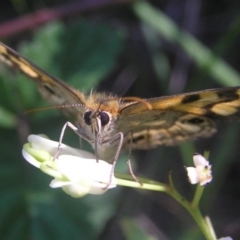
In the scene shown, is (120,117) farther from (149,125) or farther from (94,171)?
(94,171)

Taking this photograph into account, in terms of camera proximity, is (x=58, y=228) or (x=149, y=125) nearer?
(x=149, y=125)

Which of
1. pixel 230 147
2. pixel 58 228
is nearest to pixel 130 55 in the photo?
pixel 230 147

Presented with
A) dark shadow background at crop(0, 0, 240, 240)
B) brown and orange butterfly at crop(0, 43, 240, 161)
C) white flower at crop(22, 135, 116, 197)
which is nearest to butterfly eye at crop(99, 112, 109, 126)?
brown and orange butterfly at crop(0, 43, 240, 161)

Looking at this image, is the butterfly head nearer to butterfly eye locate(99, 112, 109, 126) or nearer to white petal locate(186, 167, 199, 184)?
butterfly eye locate(99, 112, 109, 126)

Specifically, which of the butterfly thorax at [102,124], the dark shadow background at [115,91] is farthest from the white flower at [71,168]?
the dark shadow background at [115,91]

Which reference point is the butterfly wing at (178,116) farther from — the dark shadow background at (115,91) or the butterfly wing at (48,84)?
the dark shadow background at (115,91)

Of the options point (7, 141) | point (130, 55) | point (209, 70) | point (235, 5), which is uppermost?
point (235, 5)

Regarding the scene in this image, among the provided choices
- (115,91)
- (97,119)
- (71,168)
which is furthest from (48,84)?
(115,91)
